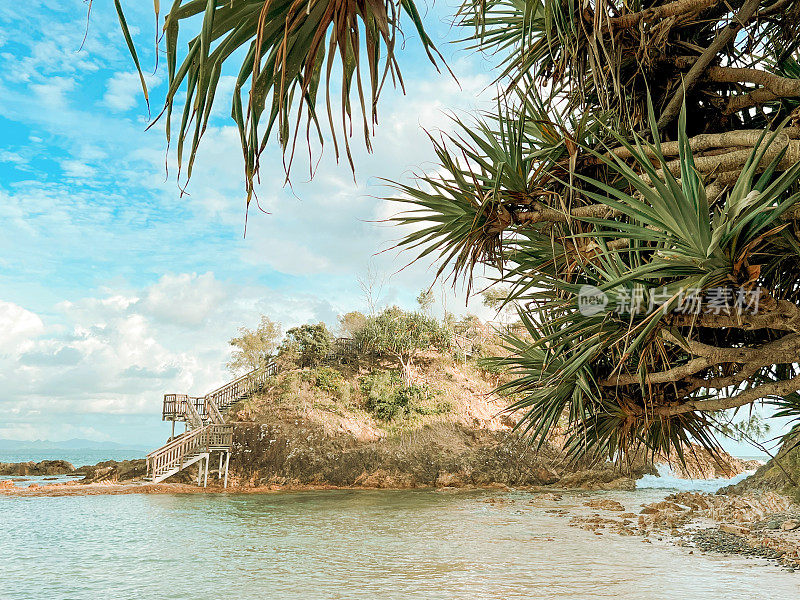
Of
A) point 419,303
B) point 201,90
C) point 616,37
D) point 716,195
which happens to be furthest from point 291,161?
point 419,303

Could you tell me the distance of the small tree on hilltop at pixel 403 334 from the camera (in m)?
25.2

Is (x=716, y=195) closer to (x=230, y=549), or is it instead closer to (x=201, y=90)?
(x=201, y=90)

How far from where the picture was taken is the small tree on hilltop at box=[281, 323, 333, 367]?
977 inches

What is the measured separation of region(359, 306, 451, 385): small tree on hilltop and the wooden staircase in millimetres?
7278

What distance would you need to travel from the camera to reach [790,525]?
8.16 m

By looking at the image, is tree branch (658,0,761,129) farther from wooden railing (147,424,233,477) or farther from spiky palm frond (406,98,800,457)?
wooden railing (147,424,233,477)

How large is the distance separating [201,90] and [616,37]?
3973 mm

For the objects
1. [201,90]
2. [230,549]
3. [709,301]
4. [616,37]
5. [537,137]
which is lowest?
[230,549]

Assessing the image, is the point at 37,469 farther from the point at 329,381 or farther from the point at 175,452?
the point at 329,381

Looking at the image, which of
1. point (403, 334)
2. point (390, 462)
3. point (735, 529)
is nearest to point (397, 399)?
point (390, 462)

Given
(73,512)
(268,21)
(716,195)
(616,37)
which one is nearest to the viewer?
(268,21)

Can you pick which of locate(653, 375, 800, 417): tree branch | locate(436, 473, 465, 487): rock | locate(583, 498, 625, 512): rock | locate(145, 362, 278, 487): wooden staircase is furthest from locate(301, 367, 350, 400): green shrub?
locate(653, 375, 800, 417): tree branch

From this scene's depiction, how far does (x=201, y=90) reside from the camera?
5.80 ft

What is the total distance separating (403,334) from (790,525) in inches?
712
